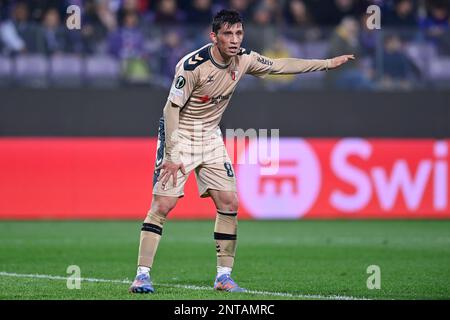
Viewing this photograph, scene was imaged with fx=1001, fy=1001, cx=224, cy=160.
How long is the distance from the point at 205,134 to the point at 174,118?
51cm

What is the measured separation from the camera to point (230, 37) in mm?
8195

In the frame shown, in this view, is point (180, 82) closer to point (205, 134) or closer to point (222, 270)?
point (205, 134)

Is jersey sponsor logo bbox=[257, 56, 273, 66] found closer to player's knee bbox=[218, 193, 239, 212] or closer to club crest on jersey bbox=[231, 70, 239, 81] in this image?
club crest on jersey bbox=[231, 70, 239, 81]

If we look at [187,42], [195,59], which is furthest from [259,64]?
[187,42]

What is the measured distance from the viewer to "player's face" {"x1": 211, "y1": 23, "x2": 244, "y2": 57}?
8188mm

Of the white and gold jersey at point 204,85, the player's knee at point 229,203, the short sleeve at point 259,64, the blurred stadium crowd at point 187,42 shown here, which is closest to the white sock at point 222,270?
the player's knee at point 229,203

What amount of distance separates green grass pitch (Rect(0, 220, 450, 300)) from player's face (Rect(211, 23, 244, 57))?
78.5 inches

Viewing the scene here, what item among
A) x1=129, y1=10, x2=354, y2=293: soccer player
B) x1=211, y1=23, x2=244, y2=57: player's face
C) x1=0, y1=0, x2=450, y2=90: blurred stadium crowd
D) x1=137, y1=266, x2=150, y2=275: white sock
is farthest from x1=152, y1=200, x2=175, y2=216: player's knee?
x1=0, y1=0, x2=450, y2=90: blurred stadium crowd

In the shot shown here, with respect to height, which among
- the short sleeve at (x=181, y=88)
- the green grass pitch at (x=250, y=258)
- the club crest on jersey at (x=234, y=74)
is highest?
the club crest on jersey at (x=234, y=74)

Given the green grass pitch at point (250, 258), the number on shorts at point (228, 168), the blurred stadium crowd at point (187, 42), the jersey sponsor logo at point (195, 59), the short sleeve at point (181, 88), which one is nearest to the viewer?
the short sleeve at point (181, 88)

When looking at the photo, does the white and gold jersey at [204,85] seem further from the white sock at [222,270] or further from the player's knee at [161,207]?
the white sock at [222,270]

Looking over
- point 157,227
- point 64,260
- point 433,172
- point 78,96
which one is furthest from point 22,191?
point 157,227

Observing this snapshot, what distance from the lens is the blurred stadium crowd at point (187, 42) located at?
683 inches
